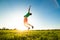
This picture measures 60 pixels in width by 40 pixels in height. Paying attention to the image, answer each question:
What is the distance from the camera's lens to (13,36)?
6426 millimetres

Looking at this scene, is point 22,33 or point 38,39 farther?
point 22,33

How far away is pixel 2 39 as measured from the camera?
621 centimetres

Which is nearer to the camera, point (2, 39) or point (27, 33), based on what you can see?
point (2, 39)

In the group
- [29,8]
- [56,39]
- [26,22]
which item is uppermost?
[29,8]

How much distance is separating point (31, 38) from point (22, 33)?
427mm

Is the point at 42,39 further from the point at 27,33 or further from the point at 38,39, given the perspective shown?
the point at 27,33

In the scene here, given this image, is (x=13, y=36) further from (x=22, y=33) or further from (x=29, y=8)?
(x=29, y=8)

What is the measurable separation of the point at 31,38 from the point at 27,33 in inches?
12.9

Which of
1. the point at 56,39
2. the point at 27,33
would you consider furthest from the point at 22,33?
the point at 56,39

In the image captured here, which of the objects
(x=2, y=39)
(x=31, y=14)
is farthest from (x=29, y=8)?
(x=2, y=39)

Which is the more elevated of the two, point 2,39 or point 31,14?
point 31,14

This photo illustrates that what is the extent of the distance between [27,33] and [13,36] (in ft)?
1.73

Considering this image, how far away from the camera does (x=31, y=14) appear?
645cm

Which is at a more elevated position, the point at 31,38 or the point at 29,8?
the point at 29,8
